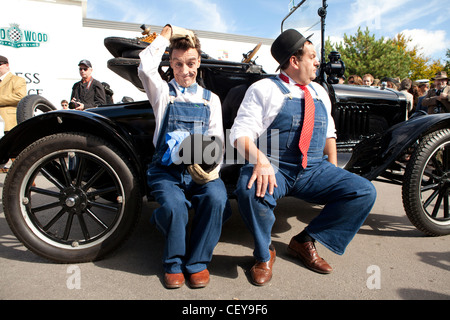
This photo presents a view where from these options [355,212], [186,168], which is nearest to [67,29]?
[186,168]

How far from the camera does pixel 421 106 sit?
5699 millimetres

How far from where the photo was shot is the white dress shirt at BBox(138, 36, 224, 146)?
195 centimetres

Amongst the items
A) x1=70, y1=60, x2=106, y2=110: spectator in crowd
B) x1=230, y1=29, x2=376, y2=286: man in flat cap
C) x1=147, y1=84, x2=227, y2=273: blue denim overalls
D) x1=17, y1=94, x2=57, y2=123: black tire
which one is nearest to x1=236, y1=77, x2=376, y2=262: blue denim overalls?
x1=230, y1=29, x2=376, y2=286: man in flat cap

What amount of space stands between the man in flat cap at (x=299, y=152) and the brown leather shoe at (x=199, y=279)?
0.94 ft

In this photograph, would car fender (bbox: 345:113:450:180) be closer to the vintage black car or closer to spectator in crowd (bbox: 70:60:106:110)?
the vintage black car

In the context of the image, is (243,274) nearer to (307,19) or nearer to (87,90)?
(307,19)

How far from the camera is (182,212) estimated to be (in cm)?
178

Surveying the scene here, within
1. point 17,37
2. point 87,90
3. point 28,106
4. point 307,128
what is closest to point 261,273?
point 307,128

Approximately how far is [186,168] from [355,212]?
1.14 metres

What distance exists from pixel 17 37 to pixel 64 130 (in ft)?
31.7

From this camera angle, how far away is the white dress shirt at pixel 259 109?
1.96 meters

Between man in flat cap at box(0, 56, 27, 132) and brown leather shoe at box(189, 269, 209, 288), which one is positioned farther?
man in flat cap at box(0, 56, 27, 132)

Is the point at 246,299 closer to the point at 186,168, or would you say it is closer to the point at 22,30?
the point at 186,168

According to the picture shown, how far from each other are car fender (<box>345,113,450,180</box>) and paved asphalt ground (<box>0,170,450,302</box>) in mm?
588
